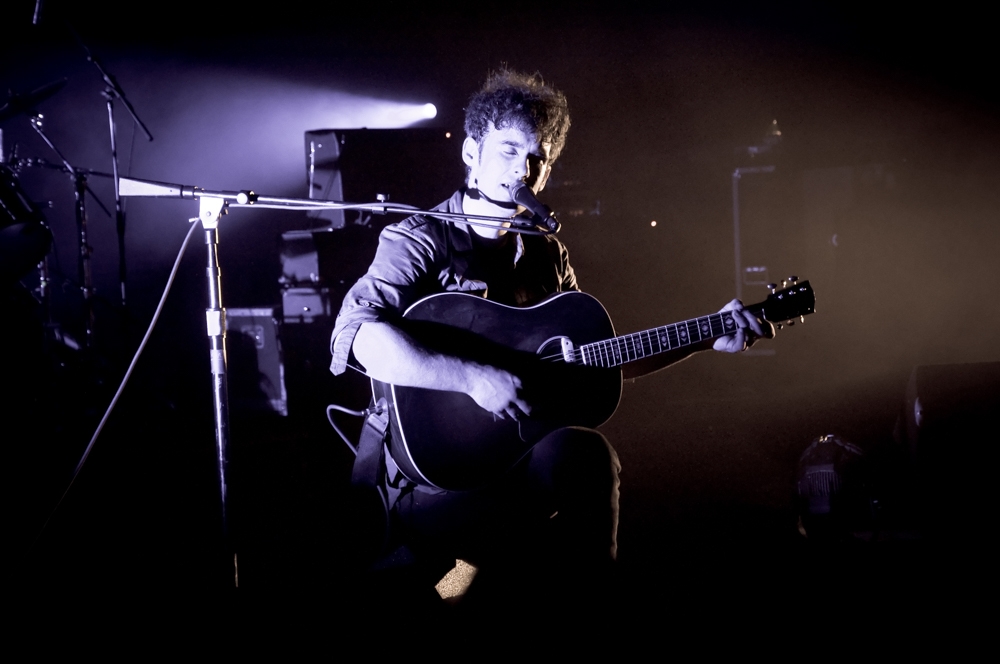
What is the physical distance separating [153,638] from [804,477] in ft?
8.81

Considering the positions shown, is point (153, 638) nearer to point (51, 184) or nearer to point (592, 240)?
point (592, 240)

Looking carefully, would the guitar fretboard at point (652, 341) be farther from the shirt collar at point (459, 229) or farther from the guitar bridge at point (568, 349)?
the shirt collar at point (459, 229)

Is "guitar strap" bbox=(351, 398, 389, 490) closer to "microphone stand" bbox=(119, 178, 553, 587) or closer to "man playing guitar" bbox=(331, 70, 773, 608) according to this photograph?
"man playing guitar" bbox=(331, 70, 773, 608)

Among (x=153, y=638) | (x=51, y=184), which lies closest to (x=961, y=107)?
(x=153, y=638)

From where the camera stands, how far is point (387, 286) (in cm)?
180

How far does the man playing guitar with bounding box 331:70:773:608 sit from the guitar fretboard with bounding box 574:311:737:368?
0.22 ft

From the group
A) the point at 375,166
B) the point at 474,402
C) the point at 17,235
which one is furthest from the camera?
the point at 375,166

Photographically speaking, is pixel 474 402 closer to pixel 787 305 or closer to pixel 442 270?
pixel 442 270

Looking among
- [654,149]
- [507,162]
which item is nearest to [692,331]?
[507,162]

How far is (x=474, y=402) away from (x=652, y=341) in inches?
25.4

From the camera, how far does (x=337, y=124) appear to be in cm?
581

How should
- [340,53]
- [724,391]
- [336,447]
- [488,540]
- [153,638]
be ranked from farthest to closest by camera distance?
[340,53] < [724,391] < [336,447] < [153,638] < [488,540]

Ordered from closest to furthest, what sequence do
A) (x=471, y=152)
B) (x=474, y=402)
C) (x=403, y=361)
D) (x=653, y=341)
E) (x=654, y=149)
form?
(x=403, y=361) → (x=474, y=402) → (x=653, y=341) → (x=471, y=152) → (x=654, y=149)

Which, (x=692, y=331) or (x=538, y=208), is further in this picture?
(x=692, y=331)
